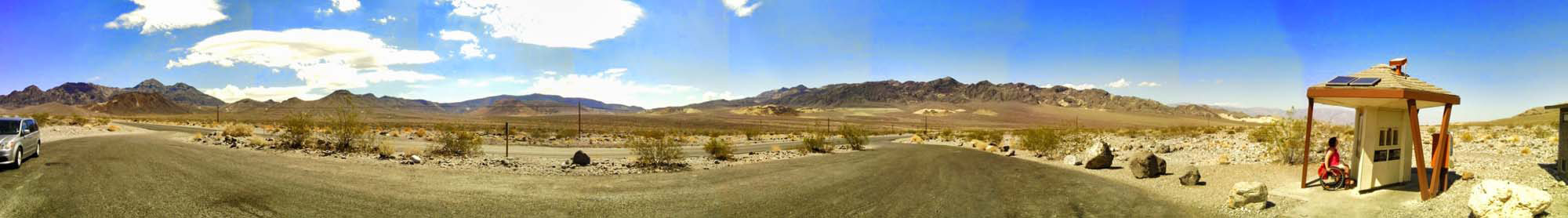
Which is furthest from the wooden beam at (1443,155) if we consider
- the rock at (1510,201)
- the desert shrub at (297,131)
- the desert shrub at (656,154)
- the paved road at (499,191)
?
the desert shrub at (297,131)

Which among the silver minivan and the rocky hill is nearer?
the silver minivan

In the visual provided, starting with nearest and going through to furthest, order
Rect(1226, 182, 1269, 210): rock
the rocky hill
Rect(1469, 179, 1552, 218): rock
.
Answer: Rect(1469, 179, 1552, 218): rock, Rect(1226, 182, 1269, 210): rock, the rocky hill

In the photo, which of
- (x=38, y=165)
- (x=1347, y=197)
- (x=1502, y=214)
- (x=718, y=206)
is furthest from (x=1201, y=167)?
(x=38, y=165)

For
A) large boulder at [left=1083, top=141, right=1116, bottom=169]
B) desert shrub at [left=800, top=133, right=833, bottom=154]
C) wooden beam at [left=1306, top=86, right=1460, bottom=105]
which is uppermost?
wooden beam at [left=1306, top=86, right=1460, bottom=105]

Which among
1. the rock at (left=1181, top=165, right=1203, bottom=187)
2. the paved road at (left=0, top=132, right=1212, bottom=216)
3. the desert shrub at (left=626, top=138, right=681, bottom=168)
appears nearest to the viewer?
the paved road at (left=0, top=132, right=1212, bottom=216)

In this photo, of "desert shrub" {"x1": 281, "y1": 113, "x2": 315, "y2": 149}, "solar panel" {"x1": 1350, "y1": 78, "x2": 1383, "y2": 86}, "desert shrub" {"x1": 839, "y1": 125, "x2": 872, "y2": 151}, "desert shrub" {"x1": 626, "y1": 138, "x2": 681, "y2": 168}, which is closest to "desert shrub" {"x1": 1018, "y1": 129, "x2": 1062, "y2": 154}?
"desert shrub" {"x1": 839, "y1": 125, "x2": 872, "y2": 151}

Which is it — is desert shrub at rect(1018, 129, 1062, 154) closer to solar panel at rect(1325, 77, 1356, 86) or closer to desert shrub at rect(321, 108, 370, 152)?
solar panel at rect(1325, 77, 1356, 86)

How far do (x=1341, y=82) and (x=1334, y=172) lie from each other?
69.8 inches

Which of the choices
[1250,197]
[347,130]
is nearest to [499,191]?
[1250,197]

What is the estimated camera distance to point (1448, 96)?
9781 mm

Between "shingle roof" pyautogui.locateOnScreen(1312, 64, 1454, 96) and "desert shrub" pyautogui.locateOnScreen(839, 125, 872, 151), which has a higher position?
"shingle roof" pyautogui.locateOnScreen(1312, 64, 1454, 96)

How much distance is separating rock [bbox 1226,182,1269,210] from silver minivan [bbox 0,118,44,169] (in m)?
21.5

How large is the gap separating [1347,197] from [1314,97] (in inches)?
62.6

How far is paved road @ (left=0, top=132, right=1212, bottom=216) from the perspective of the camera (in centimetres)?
1013
